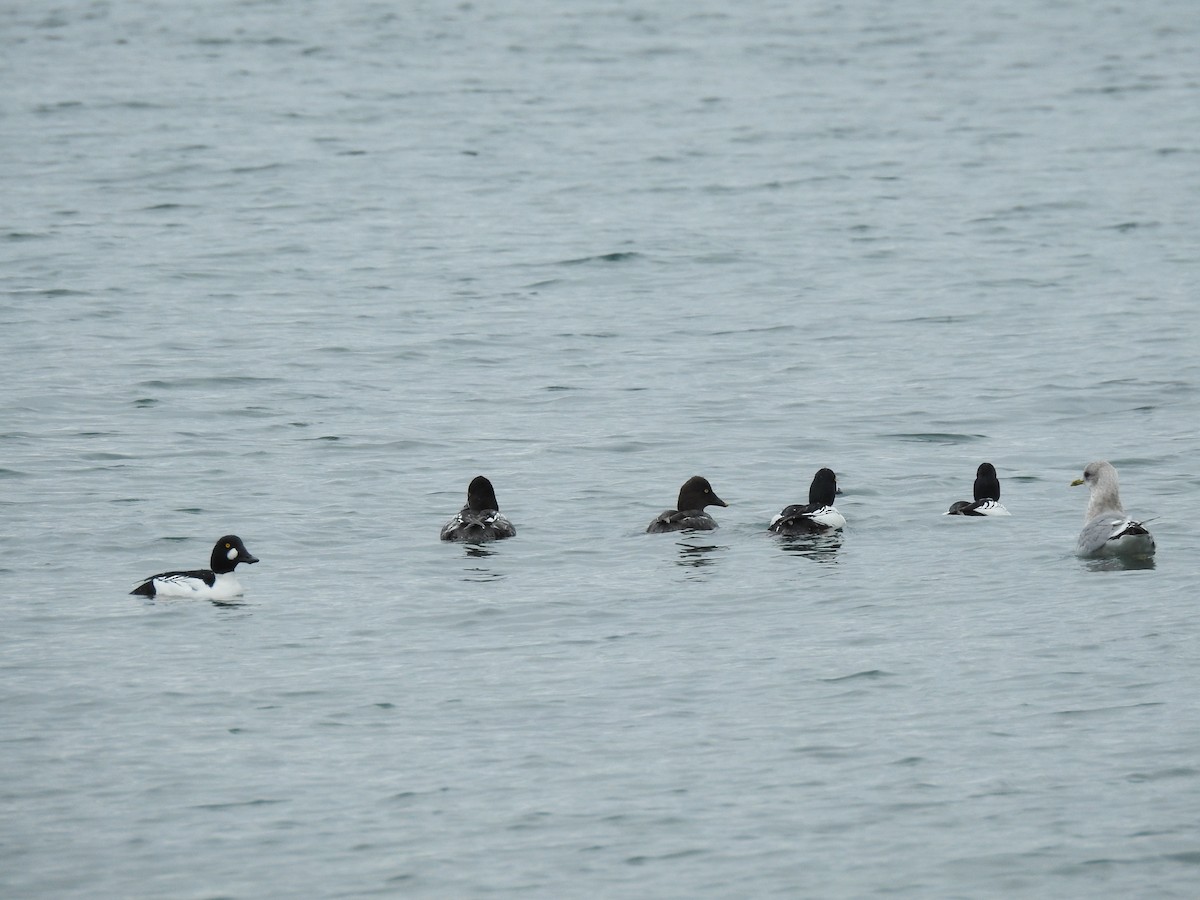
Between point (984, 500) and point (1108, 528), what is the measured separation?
1952mm

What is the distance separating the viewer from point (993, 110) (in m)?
45.4

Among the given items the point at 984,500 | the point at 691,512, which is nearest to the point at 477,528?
the point at 691,512

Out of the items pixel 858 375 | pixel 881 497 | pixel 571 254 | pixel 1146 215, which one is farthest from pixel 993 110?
pixel 881 497

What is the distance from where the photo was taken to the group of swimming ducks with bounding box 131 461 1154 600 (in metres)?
16.0

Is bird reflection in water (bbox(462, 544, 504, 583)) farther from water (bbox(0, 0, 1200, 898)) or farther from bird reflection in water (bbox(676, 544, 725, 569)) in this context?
bird reflection in water (bbox(676, 544, 725, 569))

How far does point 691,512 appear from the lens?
59.0ft

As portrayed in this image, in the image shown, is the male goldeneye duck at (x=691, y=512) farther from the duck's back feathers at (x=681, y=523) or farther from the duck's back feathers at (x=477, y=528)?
the duck's back feathers at (x=477, y=528)

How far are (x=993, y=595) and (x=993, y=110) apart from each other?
31796 mm

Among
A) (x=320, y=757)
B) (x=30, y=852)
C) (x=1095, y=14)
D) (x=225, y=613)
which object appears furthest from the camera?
(x=1095, y=14)

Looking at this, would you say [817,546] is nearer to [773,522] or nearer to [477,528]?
[773,522]

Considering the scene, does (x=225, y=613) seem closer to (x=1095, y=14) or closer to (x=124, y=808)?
(x=124, y=808)

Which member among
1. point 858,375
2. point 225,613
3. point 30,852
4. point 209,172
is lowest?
point 30,852

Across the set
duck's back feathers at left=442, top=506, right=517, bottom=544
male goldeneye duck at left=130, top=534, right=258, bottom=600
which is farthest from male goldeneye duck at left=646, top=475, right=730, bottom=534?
male goldeneye duck at left=130, top=534, right=258, bottom=600

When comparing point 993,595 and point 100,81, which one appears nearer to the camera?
point 993,595
